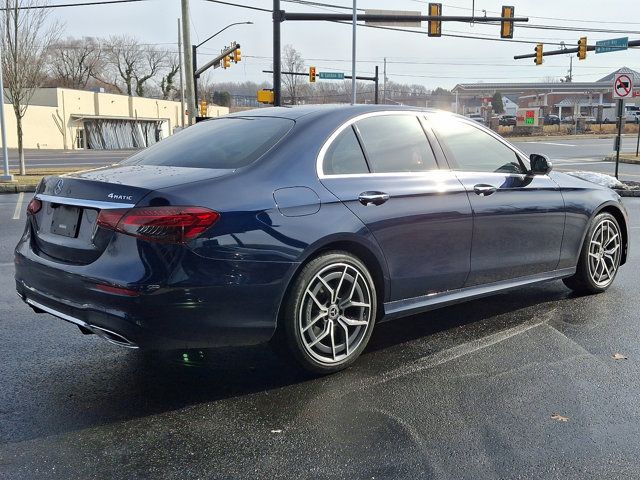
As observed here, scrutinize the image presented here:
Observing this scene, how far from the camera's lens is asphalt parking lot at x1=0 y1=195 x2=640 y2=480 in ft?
9.46

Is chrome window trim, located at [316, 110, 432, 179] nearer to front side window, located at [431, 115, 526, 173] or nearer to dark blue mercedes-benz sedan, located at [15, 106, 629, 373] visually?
dark blue mercedes-benz sedan, located at [15, 106, 629, 373]

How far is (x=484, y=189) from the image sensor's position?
4.68 meters

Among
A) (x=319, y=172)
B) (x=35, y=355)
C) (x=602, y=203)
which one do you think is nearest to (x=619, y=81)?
(x=602, y=203)

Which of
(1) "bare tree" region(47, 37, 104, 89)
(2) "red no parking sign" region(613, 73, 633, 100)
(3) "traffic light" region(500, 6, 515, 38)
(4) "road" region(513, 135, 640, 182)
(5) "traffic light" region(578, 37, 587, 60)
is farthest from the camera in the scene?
(1) "bare tree" region(47, 37, 104, 89)

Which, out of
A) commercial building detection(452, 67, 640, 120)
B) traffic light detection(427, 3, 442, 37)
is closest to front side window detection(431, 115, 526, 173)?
traffic light detection(427, 3, 442, 37)

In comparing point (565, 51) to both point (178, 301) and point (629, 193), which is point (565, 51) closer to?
point (629, 193)

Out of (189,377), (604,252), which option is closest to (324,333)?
(189,377)

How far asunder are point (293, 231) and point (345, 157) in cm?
76

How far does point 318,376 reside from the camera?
3.90m

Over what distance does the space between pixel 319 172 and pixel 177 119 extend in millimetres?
69228

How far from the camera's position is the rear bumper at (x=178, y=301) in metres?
3.26

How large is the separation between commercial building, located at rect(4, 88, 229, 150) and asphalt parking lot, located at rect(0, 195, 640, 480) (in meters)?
46.0

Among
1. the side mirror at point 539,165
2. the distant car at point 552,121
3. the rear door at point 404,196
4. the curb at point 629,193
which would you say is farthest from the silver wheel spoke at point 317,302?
the distant car at point 552,121

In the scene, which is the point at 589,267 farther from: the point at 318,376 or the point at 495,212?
the point at 318,376
